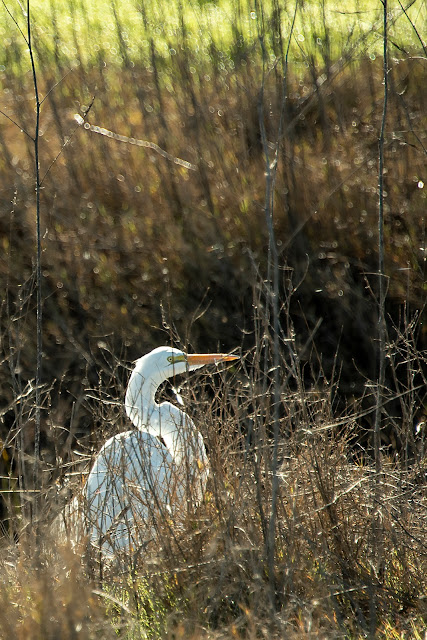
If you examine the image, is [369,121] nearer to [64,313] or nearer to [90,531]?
[64,313]

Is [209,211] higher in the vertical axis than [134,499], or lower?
higher

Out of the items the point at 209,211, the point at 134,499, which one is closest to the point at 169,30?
the point at 209,211

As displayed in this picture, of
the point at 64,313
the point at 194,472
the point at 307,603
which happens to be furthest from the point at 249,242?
the point at 307,603

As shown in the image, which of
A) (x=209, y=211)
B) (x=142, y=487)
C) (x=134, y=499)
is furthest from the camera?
(x=209, y=211)

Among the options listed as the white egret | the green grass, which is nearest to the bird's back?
the white egret

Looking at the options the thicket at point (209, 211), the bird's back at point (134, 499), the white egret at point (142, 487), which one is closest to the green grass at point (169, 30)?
the thicket at point (209, 211)

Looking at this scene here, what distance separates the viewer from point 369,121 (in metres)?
7.02

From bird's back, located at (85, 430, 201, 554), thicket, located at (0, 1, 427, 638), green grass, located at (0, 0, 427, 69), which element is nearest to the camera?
bird's back, located at (85, 430, 201, 554)

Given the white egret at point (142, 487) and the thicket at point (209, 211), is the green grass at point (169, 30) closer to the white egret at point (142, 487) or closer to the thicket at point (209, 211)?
the thicket at point (209, 211)

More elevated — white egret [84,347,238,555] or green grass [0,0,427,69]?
green grass [0,0,427,69]

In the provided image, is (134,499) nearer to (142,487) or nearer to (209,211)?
(142,487)

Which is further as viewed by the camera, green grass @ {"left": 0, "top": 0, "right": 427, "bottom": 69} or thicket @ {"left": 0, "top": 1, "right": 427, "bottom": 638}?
green grass @ {"left": 0, "top": 0, "right": 427, "bottom": 69}

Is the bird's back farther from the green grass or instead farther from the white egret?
the green grass

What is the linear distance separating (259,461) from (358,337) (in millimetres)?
3628
